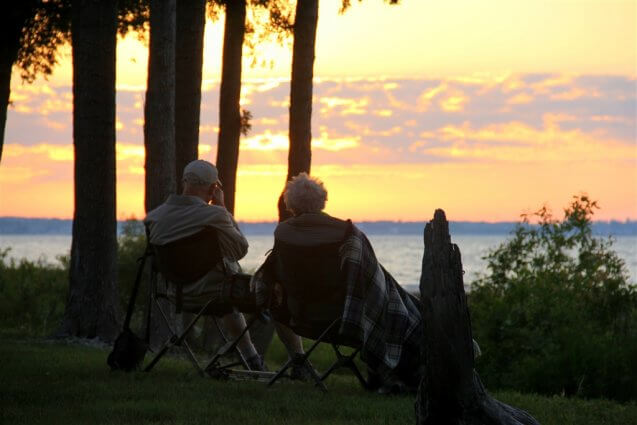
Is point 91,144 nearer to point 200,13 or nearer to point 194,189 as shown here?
point 200,13

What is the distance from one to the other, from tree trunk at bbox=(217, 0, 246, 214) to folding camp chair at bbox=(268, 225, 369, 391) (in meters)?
7.00

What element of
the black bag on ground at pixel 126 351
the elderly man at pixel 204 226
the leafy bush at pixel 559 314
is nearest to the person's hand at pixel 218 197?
the elderly man at pixel 204 226

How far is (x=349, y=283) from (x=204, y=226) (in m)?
1.35

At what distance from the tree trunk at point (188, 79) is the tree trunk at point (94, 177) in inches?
42.9

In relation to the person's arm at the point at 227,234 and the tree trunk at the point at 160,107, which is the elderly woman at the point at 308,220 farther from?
the tree trunk at the point at 160,107

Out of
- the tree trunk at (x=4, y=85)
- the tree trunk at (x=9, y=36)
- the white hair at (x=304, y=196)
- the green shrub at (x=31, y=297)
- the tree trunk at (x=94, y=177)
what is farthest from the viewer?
the green shrub at (x=31, y=297)

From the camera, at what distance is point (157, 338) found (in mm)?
11359

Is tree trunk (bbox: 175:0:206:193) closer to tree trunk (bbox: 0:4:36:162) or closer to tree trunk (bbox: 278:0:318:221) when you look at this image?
tree trunk (bbox: 278:0:318:221)

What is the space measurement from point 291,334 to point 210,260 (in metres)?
0.87

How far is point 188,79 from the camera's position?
12594 millimetres

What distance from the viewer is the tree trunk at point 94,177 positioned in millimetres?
11328

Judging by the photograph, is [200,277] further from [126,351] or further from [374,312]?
[374,312]

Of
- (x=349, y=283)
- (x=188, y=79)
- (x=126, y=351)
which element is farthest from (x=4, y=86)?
(x=349, y=283)

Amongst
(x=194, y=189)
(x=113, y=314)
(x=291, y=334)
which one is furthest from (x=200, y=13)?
(x=291, y=334)
